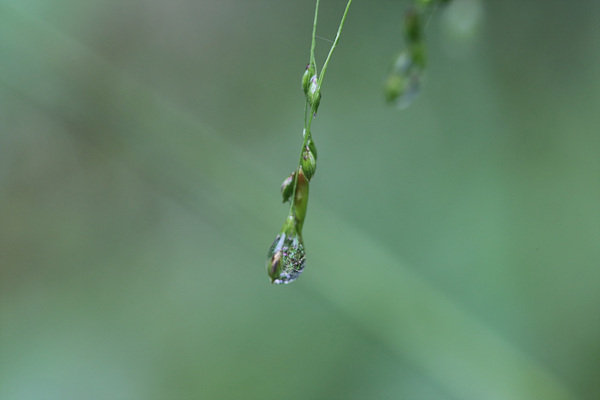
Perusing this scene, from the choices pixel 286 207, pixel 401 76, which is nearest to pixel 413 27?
pixel 401 76

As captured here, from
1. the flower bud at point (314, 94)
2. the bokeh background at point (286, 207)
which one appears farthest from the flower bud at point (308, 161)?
the bokeh background at point (286, 207)

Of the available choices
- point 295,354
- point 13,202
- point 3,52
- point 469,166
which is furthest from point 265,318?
point 3,52

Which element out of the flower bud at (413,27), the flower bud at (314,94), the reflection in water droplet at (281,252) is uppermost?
the flower bud at (413,27)

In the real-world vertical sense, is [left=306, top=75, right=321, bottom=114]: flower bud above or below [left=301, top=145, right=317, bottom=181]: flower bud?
above

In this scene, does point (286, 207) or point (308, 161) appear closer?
point (308, 161)

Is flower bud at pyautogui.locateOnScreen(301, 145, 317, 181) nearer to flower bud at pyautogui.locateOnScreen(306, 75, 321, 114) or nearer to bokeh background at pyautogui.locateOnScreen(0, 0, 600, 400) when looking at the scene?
flower bud at pyautogui.locateOnScreen(306, 75, 321, 114)

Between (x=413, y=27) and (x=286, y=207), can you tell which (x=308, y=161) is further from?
(x=286, y=207)

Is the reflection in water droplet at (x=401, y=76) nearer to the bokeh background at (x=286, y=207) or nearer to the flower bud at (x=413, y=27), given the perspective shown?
the flower bud at (x=413, y=27)

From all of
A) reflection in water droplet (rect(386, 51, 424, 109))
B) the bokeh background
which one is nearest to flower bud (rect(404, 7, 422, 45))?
reflection in water droplet (rect(386, 51, 424, 109))
